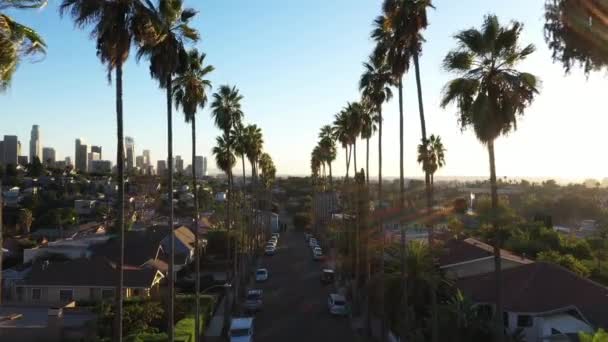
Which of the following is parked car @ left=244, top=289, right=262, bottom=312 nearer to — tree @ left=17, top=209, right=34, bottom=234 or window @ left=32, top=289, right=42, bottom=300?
window @ left=32, top=289, right=42, bottom=300

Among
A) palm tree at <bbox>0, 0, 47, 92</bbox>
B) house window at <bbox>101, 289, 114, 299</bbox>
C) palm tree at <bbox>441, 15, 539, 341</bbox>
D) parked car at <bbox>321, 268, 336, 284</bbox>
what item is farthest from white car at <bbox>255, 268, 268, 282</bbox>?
palm tree at <bbox>0, 0, 47, 92</bbox>

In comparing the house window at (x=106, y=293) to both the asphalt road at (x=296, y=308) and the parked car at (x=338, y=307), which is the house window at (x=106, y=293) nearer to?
the asphalt road at (x=296, y=308)

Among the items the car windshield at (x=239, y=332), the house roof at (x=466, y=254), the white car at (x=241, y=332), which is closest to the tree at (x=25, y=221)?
the white car at (x=241, y=332)

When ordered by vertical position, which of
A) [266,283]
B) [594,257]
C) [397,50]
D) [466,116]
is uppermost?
[397,50]

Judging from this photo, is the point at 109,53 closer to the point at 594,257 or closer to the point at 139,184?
the point at 594,257

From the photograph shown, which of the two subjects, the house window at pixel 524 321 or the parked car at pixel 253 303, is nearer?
the house window at pixel 524 321

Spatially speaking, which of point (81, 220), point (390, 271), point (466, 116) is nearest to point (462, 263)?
point (390, 271)

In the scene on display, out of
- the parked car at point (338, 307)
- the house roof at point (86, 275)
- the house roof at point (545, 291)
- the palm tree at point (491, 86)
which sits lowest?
the parked car at point (338, 307)
